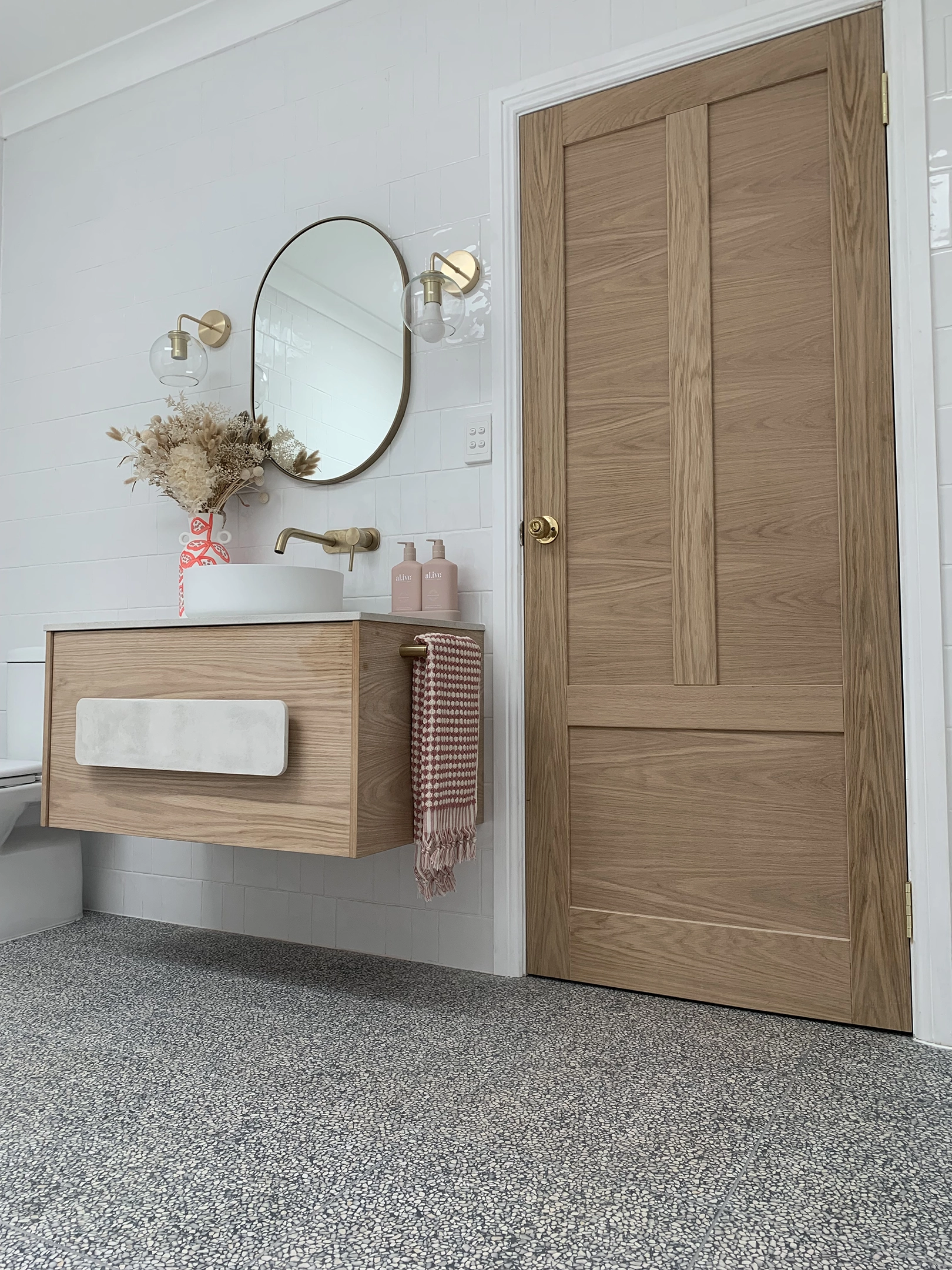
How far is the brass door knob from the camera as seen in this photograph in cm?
205

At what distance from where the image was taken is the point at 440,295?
2.06 meters

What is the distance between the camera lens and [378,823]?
1.73m

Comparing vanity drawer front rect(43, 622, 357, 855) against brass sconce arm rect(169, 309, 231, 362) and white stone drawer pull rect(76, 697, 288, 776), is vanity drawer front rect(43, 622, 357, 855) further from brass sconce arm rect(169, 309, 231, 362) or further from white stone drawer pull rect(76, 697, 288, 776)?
brass sconce arm rect(169, 309, 231, 362)

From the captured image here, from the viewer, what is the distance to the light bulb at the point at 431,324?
80.9 inches

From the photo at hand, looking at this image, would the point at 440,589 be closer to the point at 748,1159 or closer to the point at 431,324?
the point at 431,324

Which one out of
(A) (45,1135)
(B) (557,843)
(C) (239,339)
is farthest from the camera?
→ (C) (239,339)

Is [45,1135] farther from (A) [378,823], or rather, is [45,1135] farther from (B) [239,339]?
(B) [239,339]

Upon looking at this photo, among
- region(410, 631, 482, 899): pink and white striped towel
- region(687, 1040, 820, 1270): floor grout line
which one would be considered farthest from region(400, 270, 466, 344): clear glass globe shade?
region(687, 1040, 820, 1270): floor grout line

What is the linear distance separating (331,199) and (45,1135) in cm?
216

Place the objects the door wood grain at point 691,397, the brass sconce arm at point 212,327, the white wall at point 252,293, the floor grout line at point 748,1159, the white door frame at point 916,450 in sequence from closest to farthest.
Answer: the floor grout line at point 748,1159 → the white door frame at point 916,450 → the door wood grain at point 691,397 → the white wall at point 252,293 → the brass sconce arm at point 212,327

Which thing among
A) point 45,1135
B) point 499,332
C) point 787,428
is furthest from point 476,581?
point 45,1135

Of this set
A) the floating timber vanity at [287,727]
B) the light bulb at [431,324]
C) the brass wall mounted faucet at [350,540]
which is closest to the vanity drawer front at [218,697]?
the floating timber vanity at [287,727]

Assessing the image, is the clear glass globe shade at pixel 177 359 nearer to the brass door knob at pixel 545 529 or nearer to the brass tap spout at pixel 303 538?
the brass tap spout at pixel 303 538

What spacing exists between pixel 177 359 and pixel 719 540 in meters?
1.50
